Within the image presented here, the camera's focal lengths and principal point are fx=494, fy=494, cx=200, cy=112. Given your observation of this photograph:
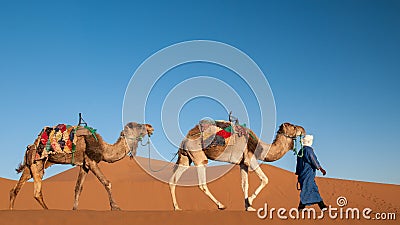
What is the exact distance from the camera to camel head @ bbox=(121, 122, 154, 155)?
13.7 metres

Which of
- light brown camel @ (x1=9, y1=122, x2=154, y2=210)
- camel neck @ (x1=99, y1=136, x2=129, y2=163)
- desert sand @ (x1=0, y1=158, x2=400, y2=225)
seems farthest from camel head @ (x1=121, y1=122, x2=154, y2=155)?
desert sand @ (x1=0, y1=158, x2=400, y2=225)

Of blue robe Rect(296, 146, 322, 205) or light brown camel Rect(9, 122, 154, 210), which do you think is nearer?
blue robe Rect(296, 146, 322, 205)

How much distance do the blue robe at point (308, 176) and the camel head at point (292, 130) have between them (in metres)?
0.87

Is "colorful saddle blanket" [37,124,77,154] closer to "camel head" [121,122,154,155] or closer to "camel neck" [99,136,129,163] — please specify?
"camel neck" [99,136,129,163]

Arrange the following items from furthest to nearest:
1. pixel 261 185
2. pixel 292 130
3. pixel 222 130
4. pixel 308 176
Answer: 1. pixel 292 130
2. pixel 222 130
3. pixel 261 185
4. pixel 308 176

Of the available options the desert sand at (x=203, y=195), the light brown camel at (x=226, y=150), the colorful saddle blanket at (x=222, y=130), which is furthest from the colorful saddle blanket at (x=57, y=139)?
the desert sand at (x=203, y=195)

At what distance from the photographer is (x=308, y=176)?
38.5 ft

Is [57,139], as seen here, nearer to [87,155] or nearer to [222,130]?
[87,155]

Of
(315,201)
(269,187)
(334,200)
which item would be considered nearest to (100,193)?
(269,187)

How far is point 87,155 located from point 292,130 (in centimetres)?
548

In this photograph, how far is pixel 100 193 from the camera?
31500mm

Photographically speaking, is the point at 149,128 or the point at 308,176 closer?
the point at 308,176

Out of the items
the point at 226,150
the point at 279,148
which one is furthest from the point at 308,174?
the point at 226,150

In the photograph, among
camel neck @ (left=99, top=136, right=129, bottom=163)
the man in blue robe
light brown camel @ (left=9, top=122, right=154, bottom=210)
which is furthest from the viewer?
camel neck @ (left=99, top=136, right=129, bottom=163)
